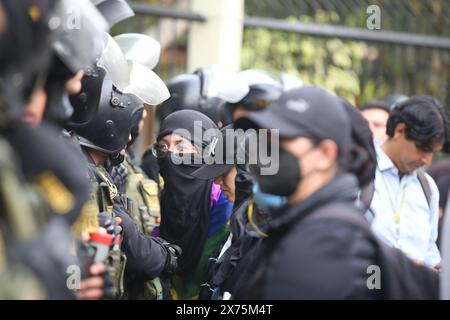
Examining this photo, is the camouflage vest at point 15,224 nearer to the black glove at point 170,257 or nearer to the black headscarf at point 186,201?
the black glove at point 170,257

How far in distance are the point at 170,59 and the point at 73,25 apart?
5831mm

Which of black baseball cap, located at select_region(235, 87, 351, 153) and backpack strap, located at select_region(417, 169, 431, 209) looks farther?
backpack strap, located at select_region(417, 169, 431, 209)

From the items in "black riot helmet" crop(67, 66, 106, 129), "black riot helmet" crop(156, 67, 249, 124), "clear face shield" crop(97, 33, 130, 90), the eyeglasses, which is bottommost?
the eyeglasses

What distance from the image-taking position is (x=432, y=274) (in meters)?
3.29

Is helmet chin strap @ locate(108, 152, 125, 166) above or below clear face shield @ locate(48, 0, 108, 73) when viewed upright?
below

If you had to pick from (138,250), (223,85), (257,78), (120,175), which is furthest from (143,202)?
(257,78)

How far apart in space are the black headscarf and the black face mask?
1805 mm

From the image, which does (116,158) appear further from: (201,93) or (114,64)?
(201,93)

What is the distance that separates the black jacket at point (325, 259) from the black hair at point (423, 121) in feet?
6.25

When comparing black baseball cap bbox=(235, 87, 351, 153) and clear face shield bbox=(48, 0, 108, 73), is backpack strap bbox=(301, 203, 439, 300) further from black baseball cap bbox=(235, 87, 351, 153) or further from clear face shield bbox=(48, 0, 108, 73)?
clear face shield bbox=(48, 0, 108, 73)

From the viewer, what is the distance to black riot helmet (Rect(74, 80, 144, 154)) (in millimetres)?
4398

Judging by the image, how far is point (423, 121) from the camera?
500 cm

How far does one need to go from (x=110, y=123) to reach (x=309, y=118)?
1.66m

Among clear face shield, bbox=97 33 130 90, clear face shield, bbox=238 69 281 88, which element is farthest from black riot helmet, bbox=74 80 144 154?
clear face shield, bbox=238 69 281 88
